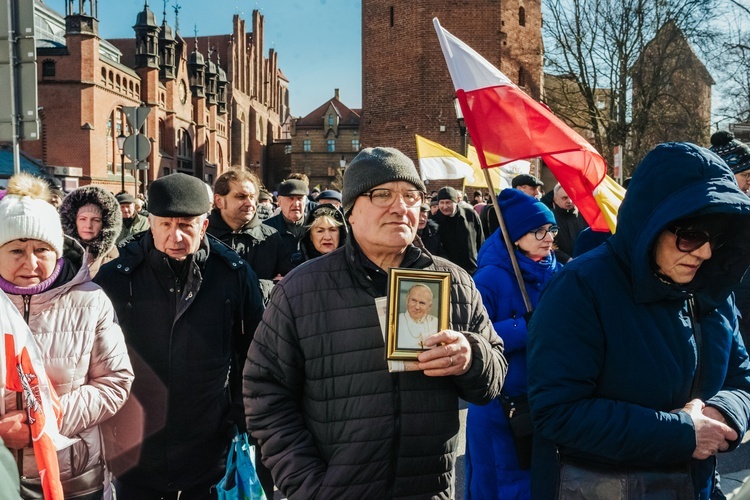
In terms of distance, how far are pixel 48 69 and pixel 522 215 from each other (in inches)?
1651

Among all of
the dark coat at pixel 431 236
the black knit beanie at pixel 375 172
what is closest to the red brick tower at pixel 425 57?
the dark coat at pixel 431 236

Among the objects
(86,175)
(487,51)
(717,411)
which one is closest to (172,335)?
(717,411)

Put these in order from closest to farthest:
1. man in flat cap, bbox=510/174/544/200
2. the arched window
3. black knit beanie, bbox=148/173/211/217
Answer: black knit beanie, bbox=148/173/211/217 < man in flat cap, bbox=510/174/544/200 < the arched window

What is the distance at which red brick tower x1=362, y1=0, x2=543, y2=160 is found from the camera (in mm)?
29219

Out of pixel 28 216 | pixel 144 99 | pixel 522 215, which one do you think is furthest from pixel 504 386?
pixel 144 99

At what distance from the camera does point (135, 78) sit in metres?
45.7

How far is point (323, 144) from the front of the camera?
83.2 metres

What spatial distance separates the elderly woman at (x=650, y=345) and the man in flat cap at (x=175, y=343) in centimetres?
166

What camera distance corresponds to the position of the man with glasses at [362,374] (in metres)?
2.23

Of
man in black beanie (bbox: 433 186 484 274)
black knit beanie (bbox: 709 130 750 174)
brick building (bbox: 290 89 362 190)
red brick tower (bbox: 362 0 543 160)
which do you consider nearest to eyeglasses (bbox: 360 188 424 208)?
black knit beanie (bbox: 709 130 750 174)

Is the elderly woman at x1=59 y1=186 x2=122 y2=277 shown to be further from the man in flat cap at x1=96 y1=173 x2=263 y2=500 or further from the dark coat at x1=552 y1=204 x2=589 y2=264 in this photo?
the dark coat at x1=552 y1=204 x2=589 y2=264

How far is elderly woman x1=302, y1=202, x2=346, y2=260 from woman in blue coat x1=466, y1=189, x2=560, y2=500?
1299 mm

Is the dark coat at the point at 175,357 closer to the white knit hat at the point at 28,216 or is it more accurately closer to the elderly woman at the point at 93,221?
the white knit hat at the point at 28,216

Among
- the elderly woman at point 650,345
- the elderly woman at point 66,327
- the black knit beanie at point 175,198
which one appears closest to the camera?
the elderly woman at point 650,345
